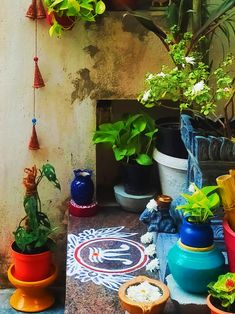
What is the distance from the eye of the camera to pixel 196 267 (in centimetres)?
211

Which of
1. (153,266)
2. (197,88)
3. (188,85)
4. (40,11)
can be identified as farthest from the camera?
(40,11)

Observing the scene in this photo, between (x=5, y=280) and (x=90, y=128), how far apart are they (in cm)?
92

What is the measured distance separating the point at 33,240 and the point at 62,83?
740mm

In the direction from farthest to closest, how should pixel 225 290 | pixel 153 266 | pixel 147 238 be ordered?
1. pixel 147 238
2. pixel 153 266
3. pixel 225 290

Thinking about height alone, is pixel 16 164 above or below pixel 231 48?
below

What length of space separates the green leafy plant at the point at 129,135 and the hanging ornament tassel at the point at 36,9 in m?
0.58

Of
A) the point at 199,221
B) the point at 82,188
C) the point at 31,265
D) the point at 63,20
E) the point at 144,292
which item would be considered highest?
the point at 63,20

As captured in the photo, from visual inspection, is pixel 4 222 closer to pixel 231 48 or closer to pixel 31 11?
pixel 31 11

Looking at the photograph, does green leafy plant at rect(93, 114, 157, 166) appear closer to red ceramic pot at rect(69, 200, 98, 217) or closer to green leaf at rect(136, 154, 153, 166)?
green leaf at rect(136, 154, 153, 166)

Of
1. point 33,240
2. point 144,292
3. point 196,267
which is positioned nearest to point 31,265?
point 33,240

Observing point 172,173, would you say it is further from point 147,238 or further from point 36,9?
point 36,9

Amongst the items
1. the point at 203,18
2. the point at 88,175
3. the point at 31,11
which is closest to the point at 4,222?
the point at 88,175

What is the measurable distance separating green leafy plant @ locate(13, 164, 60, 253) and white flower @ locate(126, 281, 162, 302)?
3.01ft

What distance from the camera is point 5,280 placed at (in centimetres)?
329
